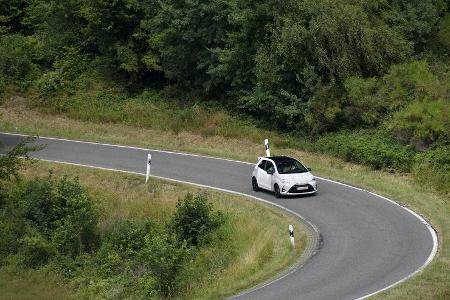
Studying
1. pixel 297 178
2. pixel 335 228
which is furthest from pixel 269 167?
pixel 335 228

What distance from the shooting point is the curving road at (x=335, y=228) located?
20719 mm

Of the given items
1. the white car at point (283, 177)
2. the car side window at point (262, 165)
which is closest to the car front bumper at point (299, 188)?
the white car at point (283, 177)

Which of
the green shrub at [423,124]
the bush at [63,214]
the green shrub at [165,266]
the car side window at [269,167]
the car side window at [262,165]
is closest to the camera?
the green shrub at [165,266]

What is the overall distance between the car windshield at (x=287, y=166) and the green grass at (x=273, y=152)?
2563 millimetres

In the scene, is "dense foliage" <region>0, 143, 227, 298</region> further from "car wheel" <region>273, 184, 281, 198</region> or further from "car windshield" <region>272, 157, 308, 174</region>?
"car windshield" <region>272, 157, 308, 174</region>

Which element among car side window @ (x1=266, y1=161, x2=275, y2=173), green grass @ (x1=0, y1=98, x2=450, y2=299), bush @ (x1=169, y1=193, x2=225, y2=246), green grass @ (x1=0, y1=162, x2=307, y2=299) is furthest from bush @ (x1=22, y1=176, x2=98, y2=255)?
green grass @ (x1=0, y1=98, x2=450, y2=299)

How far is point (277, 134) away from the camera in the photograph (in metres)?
40.5

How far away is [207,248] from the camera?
27.3m

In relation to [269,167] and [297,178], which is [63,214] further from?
[297,178]

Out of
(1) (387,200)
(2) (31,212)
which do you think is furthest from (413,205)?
(2) (31,212)

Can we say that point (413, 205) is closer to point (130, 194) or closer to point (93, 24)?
point (130, 194)

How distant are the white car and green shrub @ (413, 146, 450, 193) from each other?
15.2 ft

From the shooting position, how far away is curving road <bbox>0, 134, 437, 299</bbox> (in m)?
20.7

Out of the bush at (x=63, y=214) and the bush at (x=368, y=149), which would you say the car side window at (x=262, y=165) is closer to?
the bush at (x=368, y=149)
